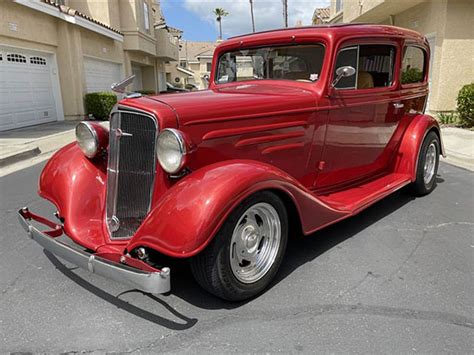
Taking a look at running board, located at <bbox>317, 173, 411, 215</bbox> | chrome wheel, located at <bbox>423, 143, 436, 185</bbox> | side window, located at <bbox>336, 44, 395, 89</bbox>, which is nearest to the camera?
running board, located at <bbox>317, 173, 411, 215</bbox>

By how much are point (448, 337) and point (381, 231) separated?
1582 mm

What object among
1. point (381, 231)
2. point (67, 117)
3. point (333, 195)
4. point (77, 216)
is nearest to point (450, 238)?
point (381, 231)

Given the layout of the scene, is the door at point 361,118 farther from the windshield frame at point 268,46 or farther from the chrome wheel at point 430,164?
the chrome wheel at point 430,164

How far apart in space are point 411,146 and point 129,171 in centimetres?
332

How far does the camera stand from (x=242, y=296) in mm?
2520

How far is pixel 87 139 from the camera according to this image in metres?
3.15

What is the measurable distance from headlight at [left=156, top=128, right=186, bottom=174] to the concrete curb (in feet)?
18.9

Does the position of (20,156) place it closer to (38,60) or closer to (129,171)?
(129,171)

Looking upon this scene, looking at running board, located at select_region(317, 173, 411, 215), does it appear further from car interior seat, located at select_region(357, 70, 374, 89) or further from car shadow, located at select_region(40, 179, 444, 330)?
car interior seat, located at select_region(357, 70, 374, 89)

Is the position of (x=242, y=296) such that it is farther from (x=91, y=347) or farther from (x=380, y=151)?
(x=380, y=151)

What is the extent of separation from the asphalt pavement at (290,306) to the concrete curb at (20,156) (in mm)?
4078

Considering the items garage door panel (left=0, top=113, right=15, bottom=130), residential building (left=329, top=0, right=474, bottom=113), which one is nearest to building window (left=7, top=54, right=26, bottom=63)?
garage door panel (left=0, top=113, right=15, bottom=130)

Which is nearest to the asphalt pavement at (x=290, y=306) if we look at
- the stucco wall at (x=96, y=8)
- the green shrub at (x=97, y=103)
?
the green shrub at (x=97, y=103)

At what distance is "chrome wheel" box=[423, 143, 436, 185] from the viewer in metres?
4.76
